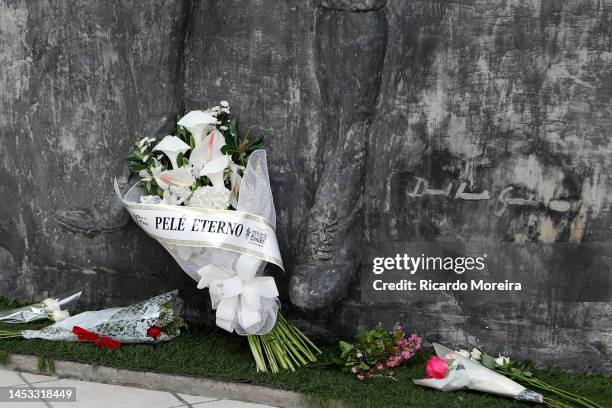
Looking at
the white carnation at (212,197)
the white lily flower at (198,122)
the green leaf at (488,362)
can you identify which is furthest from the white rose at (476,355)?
the white lily flower at (198,122)

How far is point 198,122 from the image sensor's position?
4.38 meters

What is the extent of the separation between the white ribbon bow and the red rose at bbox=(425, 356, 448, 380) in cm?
69

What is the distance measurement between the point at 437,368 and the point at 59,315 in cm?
183

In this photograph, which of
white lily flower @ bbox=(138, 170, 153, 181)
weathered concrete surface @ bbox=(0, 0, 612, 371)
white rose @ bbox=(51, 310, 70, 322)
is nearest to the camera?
weathered concrete surface @ bbox=(0, 0, 612, 371)

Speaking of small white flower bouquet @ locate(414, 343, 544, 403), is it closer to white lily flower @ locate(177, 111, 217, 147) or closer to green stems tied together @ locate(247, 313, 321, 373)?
green stems tied together @ locate(247, 313, 321, 373)

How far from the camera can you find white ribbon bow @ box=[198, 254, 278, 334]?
13.6ft

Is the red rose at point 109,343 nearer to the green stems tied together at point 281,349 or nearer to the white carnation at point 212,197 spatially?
the green stems tied together at point 281,349

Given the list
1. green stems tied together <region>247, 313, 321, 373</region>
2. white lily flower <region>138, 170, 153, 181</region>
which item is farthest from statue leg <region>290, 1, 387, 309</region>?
white lily flower <region>138, 170, 153, 181</region>

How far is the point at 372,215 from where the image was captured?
4375mm

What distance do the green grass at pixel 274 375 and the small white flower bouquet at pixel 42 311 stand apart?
25cm

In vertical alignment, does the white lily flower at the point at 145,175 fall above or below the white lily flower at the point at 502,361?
above

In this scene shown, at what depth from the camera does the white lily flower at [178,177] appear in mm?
4344

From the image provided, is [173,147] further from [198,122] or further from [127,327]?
[127,327]

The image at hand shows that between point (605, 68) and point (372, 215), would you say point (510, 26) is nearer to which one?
point (605, 68)
